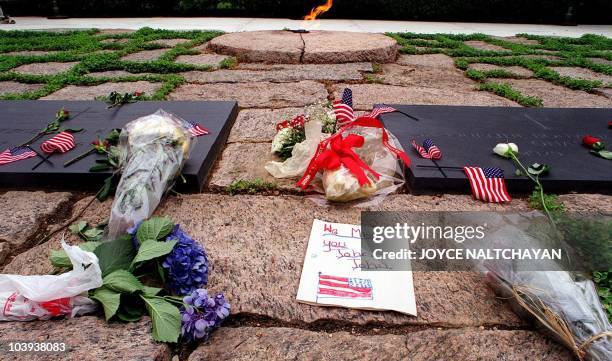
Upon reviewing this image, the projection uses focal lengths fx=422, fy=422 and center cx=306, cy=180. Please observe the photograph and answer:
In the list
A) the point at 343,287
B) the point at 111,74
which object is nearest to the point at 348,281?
the point at 343,287

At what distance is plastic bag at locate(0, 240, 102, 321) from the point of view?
118 centimetres

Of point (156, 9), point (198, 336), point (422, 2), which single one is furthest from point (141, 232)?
point (156, 9)

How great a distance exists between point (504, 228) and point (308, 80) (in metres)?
2.55

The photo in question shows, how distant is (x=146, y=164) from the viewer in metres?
1.72

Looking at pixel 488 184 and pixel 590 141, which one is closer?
pixel 488 184

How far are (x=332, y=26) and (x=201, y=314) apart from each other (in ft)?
23.6

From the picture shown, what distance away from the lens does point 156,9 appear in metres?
9.64

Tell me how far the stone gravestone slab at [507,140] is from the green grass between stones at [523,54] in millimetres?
735

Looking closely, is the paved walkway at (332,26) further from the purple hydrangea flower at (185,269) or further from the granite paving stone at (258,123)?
the purple hydrangea flower at (185,269)

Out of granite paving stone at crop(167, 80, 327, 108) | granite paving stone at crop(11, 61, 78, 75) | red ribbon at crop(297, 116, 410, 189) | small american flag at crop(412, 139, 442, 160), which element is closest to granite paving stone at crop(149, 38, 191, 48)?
granite paving stone at crop(11, 61, 78, 75)

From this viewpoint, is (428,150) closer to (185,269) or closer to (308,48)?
(185,269)

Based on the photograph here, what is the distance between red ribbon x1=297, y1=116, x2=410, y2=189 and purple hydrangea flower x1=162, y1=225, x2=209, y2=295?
0.73 metres

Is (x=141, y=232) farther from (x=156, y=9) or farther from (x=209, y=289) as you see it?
(x=156, y=9)

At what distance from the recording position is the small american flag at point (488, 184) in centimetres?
186
